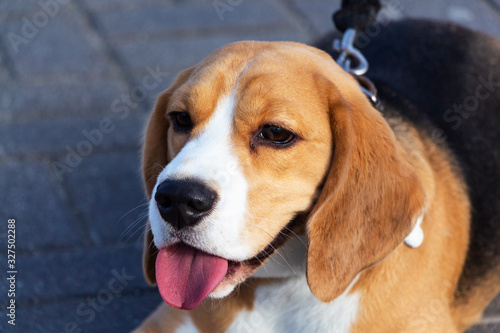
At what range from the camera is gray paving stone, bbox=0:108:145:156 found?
4660mm

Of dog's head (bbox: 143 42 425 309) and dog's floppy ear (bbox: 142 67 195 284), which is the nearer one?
dog's head (bbox: 143 42 425 309)

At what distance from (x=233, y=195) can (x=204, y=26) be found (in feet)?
13.3

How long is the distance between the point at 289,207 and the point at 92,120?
2.92m

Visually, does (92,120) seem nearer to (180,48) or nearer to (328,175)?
(180,48)

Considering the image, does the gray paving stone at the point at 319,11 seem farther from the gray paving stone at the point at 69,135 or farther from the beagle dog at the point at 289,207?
the beagle dog at the point at 289,207

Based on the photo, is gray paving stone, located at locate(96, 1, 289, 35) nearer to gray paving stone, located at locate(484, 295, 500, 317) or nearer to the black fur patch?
the black fur patch

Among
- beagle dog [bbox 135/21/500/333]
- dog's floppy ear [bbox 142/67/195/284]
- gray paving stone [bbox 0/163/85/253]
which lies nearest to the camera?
beagle dog [bbox 135/21/500/333]

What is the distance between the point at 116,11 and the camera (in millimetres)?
6203

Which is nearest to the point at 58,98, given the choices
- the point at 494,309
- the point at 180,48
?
the point at 180,48

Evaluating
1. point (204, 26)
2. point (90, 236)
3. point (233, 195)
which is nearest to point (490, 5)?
point (204, 26)

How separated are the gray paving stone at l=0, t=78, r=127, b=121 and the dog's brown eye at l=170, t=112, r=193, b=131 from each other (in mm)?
2554

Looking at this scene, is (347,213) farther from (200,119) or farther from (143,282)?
(143,282)

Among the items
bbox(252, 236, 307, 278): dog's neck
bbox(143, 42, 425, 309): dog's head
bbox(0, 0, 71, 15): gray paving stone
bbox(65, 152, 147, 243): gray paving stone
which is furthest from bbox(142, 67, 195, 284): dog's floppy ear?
bbox(0, 0, 71, 15): gray paving stone

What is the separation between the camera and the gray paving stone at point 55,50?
18.0ft
